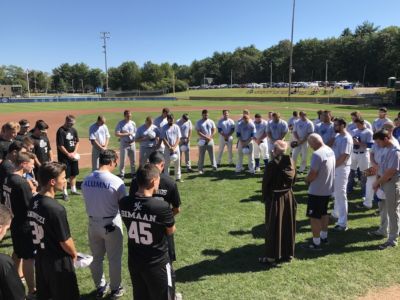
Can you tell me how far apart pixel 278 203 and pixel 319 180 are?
1.18m

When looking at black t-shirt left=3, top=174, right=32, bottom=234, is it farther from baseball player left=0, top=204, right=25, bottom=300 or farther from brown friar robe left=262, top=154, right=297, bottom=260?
brown friar robe left=262, top=154, right=297, bottom=260

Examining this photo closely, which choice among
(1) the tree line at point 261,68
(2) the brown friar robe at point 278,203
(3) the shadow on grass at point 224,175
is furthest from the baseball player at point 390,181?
(1) the tree line at point 261,68

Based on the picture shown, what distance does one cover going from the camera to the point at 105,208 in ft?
16.8

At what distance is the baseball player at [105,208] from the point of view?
5082mm

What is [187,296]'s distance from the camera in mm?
5629

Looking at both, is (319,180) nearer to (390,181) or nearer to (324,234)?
(324,234)

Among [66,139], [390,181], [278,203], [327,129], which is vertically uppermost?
[327,129]

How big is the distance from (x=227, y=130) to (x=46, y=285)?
36.4ft

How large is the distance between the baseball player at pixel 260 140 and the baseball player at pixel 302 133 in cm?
115

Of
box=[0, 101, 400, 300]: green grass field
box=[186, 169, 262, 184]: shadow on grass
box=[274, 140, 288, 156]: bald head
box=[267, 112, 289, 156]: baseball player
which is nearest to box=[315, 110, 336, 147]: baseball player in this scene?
box=[267, 112, 289, 156]: baseball player

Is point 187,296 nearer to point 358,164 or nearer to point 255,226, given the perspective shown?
point 255,226

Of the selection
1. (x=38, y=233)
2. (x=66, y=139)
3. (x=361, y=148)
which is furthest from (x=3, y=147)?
(x=361, y=148)

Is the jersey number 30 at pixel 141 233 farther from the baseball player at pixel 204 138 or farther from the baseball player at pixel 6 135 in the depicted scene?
the baseball player at pixel 204 138

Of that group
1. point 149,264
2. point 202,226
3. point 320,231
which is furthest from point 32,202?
point 320,231
